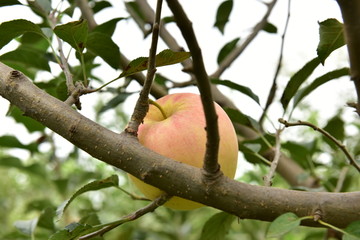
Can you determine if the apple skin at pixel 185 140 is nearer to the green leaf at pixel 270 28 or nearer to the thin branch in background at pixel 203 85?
the thin branch in background at pixel 203 85

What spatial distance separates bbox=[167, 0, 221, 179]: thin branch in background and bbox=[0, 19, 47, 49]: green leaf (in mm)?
403

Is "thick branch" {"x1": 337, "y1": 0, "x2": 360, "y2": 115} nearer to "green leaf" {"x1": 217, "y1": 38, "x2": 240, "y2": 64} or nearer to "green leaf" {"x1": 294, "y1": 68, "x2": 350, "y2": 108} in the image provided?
"green leaf" {"x1": 294, "y1": 68, "x2": 350, "y2": 108}

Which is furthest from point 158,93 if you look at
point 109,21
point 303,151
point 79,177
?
point 79,177

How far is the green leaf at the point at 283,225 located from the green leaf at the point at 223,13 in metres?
0.92

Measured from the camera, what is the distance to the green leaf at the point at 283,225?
1.60 ft

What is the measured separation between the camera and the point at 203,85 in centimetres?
45

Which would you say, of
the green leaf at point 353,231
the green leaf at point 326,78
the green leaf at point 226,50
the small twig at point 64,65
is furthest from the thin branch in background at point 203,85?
the green leaf at point 226,50

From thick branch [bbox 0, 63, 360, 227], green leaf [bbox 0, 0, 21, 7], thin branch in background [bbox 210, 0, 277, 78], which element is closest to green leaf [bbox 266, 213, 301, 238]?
thick branch [bbox 0, 63, 360, 227]

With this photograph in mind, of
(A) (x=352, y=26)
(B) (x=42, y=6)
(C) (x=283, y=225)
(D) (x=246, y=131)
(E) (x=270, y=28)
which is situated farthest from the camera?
(E) (x=270, y=28)

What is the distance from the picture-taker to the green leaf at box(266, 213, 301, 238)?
19.2 inches

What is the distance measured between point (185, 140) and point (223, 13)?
0.77 metres

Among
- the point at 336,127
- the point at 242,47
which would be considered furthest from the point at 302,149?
the point at 242,47

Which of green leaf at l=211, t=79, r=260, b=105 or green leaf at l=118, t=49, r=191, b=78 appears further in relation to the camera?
green leaf at l=211, t=79, r=260, b=105

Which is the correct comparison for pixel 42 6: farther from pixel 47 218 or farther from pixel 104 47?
pixel 47 218
